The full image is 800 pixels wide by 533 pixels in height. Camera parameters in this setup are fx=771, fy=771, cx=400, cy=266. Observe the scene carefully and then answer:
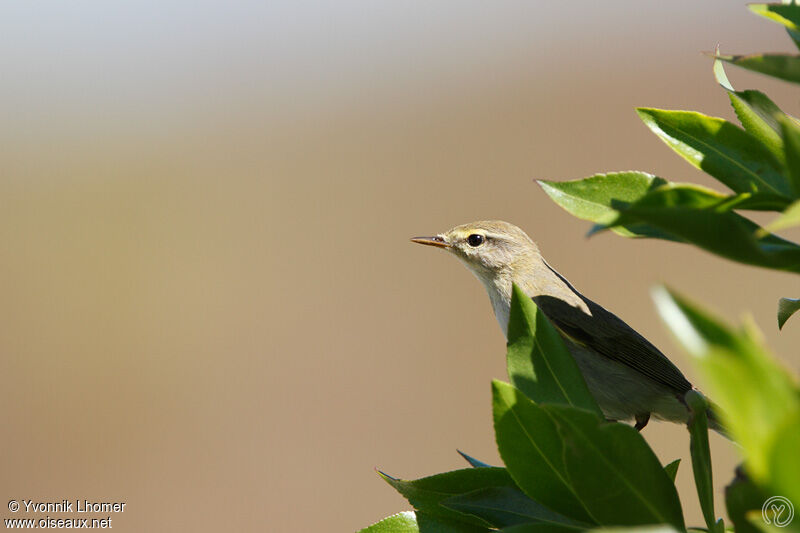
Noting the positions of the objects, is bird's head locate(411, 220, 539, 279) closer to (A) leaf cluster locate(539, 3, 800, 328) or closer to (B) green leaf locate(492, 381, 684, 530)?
(A) leaf cluster locate(539, 3, 800, 328)

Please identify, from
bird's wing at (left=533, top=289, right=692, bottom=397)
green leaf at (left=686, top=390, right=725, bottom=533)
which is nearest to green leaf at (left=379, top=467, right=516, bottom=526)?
green leaf at (left=686, top=390, right=725, bottom=533)

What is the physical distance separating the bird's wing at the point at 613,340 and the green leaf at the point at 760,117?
1.70 metres

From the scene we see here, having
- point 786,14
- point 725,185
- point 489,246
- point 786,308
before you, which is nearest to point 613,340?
point 489,246

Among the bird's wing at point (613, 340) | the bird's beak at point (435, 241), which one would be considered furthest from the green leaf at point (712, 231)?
the bird's beak at point (435, 241)

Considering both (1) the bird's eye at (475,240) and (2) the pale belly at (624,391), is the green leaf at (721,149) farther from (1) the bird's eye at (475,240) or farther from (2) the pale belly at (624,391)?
(1) the bird's eye at (475,240)

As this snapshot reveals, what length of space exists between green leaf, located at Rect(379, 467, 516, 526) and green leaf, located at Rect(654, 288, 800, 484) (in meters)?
1.00

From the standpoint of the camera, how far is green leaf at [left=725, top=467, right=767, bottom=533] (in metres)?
1.18

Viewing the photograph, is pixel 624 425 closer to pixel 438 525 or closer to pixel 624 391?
pixel 438 525

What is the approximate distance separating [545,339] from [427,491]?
46cm

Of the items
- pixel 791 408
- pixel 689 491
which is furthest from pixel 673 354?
pixel 791 408

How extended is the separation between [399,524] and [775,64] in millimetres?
1225

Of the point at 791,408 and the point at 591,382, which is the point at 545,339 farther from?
the point at 591,382

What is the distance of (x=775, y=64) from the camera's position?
1348 millimetres

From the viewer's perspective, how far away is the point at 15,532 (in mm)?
10062
